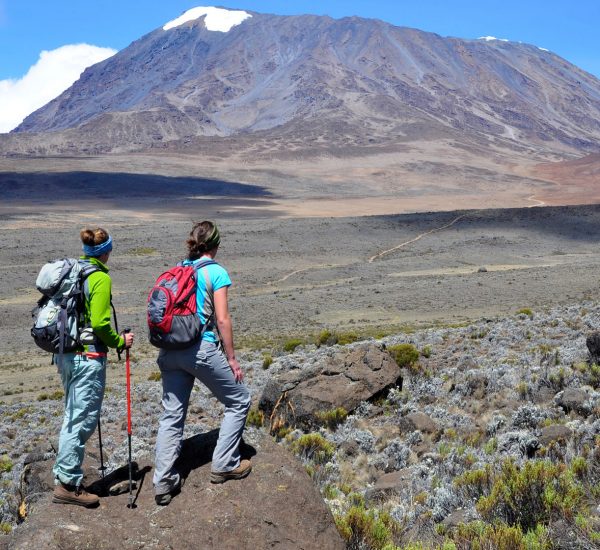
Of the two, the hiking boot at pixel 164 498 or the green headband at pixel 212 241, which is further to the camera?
the green headband at pixel 212 241

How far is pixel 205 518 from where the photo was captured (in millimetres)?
3379

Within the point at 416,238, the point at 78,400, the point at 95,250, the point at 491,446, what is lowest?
the point at 416,238

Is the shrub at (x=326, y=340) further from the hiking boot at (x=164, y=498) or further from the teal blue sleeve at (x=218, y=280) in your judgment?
the hiking boot at (x=164, y=498)

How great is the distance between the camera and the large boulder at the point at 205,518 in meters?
3.18

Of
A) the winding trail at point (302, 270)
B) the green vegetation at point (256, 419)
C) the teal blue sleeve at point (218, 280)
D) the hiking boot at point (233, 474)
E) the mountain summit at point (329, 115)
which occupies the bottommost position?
the winding trail at point (302, 270)

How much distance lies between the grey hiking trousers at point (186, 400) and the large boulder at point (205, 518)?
141 mm

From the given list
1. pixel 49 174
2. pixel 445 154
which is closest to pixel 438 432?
pixel 49 174

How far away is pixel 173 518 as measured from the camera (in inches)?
134

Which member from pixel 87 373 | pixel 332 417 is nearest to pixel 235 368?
pixel 87 373

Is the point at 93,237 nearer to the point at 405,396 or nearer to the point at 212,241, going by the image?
the point at 212,241

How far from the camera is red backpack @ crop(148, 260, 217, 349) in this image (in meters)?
3.68

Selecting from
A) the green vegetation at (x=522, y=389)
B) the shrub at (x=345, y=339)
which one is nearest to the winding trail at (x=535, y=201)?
the shrub at (x=345, y=339)

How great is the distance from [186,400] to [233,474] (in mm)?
555

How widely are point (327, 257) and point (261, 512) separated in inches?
1347
